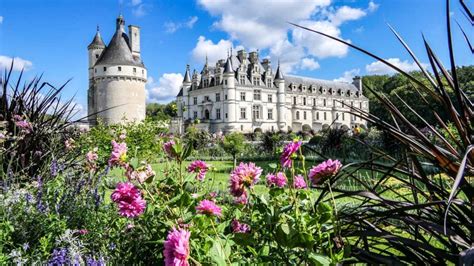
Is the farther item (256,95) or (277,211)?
(256,95)

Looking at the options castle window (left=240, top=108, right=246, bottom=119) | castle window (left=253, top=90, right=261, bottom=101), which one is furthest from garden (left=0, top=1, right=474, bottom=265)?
castle window (left=253, top=90, right=261, bottom=101)

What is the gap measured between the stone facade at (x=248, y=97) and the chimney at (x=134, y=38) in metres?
8.04

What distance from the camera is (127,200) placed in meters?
1.38

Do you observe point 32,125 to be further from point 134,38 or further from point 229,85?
point 229,85

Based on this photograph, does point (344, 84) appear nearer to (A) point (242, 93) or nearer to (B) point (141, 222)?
(A) point (242, 93)

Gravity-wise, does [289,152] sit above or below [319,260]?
above

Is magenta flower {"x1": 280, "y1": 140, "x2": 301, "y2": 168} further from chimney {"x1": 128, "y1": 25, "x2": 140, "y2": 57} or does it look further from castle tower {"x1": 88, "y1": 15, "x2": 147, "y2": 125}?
chimney {"x1": 128, "y1": 25, "x2": 140, "y2": 57}

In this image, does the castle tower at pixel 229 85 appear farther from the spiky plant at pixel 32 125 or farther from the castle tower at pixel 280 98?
the spiky plant at pixel 32 125

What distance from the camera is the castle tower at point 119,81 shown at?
37.9m

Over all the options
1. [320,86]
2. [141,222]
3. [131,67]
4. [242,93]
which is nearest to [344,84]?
[320,86]

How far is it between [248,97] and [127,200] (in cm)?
4689

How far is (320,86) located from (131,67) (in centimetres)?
3000

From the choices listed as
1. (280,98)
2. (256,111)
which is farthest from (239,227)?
(280,98)

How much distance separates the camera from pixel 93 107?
40.6 m
